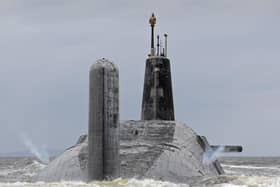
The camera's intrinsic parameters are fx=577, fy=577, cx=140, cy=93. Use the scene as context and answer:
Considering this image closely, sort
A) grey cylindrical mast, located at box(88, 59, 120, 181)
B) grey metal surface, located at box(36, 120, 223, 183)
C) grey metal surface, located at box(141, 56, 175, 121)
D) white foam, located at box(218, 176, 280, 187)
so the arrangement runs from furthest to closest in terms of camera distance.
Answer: grey metal surface, located at box(141, 56, 175, 121)
grey metal surface, located at box(36, 120, 223, 183)
white foam, located at box(218, 176, 280, 187)
grey cylindrical mast, located at box(88, 59, 120, 181)

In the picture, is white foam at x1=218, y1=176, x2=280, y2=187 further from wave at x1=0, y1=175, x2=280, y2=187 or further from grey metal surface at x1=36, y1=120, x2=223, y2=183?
grey metal surface at x1=36, y1=120, x2=223, y2=183

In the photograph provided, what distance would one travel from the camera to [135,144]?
21016 millimetres

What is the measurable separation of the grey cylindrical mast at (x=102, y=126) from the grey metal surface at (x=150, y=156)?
888 millimetres

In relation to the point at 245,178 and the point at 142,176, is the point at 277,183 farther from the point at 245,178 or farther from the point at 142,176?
the point at 142,176

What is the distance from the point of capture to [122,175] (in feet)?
60.1

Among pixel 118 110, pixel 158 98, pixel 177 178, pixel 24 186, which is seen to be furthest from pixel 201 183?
pixel 158 98

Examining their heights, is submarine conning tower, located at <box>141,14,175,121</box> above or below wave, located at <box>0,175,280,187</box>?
above

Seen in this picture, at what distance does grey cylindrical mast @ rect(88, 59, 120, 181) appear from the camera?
17.3m

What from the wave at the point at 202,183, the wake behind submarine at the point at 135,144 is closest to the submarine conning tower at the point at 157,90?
the wake behind submarine at the point at 135,144

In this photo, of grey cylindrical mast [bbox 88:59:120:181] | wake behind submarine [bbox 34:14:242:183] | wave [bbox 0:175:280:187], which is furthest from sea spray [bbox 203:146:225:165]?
grey cylindrical mast [bbox 88:59:120:181]

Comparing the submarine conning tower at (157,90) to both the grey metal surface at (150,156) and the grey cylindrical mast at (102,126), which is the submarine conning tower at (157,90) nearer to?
the grey metal surface at (150,156)

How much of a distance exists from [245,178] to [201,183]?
151 cm

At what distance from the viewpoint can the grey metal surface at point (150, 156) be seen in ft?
62.0

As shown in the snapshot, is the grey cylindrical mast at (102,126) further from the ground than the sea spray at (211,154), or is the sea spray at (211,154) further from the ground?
the grey cylindrical mast at (102,126)
